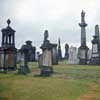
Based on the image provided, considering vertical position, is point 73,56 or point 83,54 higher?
point 83,54

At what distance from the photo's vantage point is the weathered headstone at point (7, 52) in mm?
19703

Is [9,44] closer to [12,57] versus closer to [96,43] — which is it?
[12,57]

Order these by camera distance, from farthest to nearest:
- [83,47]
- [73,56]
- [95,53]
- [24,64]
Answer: [83,47] < [73,56] < [95,53] < [24,64]

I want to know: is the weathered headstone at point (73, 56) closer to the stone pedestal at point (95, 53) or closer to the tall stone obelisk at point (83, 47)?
the tall stone obelisk at point (83, 47)

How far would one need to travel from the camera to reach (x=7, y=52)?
19.9 meters

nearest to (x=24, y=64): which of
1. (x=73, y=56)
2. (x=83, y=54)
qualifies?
(x=73, y=56)

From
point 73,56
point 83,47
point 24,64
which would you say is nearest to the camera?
point 24,64

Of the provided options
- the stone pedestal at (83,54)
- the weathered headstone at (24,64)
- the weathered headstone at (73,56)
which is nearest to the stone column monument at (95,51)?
the stone pedestal at (83,54)

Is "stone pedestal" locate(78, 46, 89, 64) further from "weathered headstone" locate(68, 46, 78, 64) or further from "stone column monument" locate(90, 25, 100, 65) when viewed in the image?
"stone column monument" locate(90, 25, 100, 65)

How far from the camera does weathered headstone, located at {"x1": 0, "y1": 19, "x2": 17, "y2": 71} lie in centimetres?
1970

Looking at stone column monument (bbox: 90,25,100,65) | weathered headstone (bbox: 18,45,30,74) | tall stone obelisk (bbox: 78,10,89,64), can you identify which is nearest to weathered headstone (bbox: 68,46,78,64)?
tall stone obelisk (bbox: 78,10,89,64)

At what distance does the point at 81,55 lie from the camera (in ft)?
94.0

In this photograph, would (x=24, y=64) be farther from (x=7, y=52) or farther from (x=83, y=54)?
(x=83, y=54)

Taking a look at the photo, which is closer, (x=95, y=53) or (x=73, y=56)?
(x=95, y=53)
